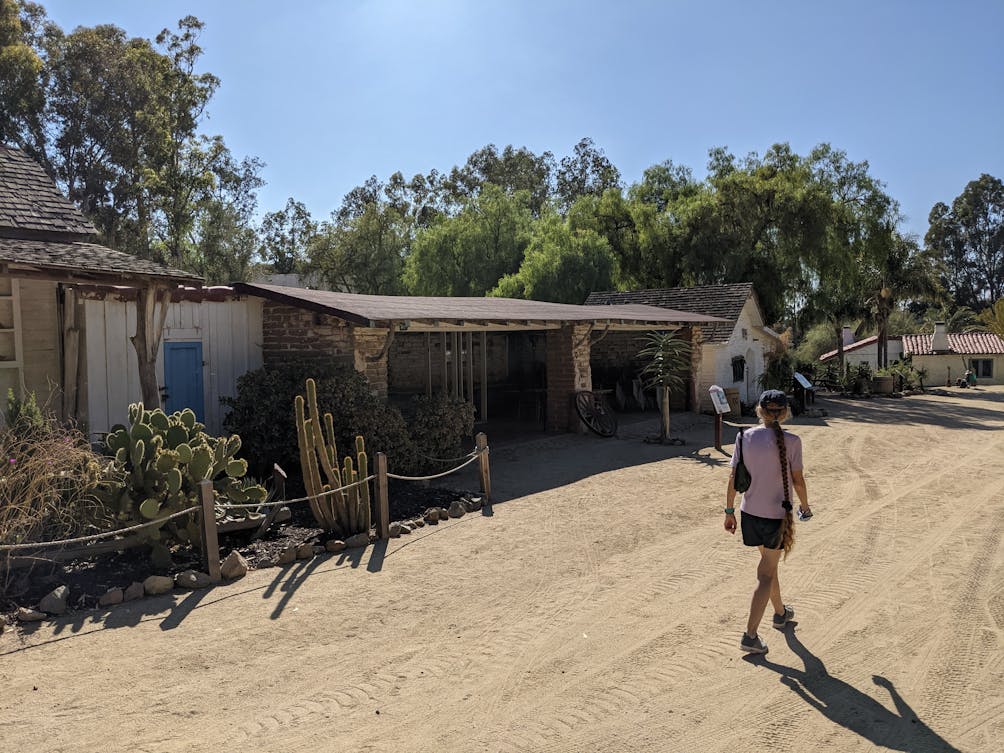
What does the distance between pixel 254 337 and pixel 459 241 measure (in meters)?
23.0

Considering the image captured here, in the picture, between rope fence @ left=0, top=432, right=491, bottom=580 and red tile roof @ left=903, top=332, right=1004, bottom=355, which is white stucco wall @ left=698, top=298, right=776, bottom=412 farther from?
red tile roof @ left=903, top=332, right=1004, bottom=355

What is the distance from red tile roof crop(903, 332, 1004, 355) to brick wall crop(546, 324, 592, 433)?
32580 millimetres

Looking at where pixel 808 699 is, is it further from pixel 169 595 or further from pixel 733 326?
pixel 733 326

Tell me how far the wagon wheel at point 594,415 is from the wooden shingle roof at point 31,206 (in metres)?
8.78

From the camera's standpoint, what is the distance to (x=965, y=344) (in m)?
40.3

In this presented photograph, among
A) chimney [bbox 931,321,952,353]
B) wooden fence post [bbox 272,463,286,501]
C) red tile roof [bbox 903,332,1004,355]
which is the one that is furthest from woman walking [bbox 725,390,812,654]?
red tile roof [bbox 903,332,1004,355]

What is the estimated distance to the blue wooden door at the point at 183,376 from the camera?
33.7ft

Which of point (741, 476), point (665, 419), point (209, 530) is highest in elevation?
point (741, 476)

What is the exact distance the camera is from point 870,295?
38.1 m

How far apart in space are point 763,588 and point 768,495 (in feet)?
1.91

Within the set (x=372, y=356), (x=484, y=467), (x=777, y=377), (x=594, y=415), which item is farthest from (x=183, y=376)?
(x=777, y=377)

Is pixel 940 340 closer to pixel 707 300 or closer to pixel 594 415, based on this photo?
pixel 707 300

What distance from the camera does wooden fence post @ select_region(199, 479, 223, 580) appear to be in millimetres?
6199

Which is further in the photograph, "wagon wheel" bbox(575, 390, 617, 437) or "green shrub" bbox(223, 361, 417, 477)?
"wagon wheel" bbox(575, 390, 617, 437)
